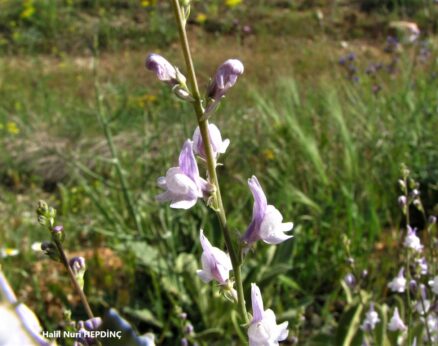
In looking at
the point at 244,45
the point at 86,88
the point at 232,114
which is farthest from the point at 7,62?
the point at 232,114

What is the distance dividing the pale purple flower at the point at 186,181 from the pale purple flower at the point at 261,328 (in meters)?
0.16

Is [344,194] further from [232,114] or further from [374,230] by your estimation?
[232,114]

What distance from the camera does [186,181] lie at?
0.92 meters

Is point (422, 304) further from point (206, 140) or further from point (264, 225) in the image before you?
point (206, 140)

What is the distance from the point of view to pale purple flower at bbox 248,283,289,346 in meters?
0.85

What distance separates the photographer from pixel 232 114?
4430mm

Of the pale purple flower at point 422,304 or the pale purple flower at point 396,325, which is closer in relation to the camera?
the pale purple flower at point 422,304

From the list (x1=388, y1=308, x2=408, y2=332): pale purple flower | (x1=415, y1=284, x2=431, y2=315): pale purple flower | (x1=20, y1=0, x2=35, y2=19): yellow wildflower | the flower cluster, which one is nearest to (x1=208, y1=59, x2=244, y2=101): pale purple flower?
the flower cluster

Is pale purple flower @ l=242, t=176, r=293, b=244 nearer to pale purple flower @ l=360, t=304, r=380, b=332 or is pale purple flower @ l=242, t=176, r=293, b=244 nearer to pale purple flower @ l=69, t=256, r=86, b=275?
pale purple flower @ l=69, t=256, r=86, b=275

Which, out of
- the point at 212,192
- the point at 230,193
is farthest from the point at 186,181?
the point at 230,193

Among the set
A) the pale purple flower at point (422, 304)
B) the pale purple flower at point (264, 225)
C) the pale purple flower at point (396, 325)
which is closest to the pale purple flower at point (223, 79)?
the pale purple flower at point (264, 225)

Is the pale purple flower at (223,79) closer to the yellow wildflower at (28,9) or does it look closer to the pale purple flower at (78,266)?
the pale purple flower at (78,266)

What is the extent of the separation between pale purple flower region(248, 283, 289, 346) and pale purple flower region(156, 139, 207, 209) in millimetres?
159

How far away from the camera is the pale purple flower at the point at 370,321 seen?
1.54m
